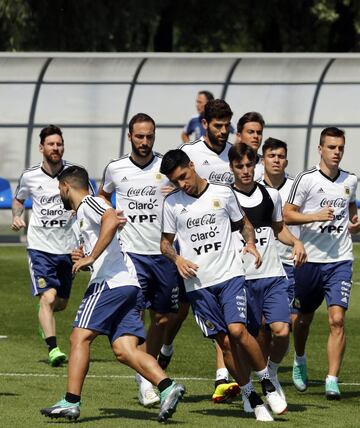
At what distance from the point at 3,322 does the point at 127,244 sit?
5.26m

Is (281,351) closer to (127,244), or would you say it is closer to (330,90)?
(127,244)

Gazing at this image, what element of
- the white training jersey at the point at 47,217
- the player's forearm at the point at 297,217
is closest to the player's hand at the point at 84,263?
the player's forearm at the point at 297,217

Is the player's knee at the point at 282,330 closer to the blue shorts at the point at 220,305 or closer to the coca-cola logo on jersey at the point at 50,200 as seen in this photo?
the blue shorts at the point at 220,305

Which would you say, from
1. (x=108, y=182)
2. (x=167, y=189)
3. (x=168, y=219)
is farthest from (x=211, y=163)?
(x=168, y=219)

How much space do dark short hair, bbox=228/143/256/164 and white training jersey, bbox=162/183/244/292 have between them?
0.38 metres

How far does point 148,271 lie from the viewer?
13531 millimetres

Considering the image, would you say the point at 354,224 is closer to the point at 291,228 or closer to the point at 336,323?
the point at 336,323

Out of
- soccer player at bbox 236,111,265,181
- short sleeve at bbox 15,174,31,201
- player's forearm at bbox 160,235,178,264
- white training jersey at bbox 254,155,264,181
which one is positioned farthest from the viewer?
short sleeve at bbox 15,174,31,201

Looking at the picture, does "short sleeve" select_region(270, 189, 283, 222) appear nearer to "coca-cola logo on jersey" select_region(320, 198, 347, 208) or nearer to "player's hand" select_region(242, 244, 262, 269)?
"player's hand" select_region(242, 244, 262, 269)

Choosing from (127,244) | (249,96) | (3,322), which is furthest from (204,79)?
(127,244)

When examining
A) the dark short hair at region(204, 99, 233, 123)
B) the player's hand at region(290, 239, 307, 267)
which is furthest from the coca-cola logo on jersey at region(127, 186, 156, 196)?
the player's hand at region(290, 239, 307, 267)

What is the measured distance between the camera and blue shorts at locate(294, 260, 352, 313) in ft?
43.8

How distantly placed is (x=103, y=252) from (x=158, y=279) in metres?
2.04

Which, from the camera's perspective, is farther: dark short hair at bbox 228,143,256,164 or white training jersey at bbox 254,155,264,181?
white training jersey at bbox 254,155,264,181
